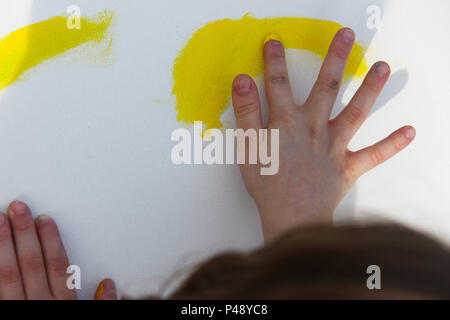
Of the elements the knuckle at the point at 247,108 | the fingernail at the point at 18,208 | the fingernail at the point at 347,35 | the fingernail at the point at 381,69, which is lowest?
the fingernail at the point at 18,208

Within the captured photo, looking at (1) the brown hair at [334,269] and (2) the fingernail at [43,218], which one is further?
(2) the fingernail at [43,218]

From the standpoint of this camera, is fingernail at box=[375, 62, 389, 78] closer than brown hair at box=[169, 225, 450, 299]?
No

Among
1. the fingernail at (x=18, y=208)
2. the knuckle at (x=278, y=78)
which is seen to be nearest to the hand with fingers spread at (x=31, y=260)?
the fingernail at (x=18, y=208)

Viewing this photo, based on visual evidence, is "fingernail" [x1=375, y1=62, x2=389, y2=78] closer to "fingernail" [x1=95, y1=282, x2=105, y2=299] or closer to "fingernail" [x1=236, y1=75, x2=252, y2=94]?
"fingernail" [x1=236, y1=75, x2=252, y2=94]

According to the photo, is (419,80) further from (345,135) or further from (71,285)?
(71,285)

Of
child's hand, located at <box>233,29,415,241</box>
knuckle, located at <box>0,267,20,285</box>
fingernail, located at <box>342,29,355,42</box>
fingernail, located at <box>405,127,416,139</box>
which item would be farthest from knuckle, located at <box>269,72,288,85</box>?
knuckle, located at <box>0,267,20,285</box>

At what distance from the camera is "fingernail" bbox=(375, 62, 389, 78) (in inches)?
28.1

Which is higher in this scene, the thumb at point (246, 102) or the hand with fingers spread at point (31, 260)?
the thumb at point (246, 102)

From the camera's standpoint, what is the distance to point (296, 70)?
73 centimetres

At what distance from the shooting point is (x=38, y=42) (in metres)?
0.69

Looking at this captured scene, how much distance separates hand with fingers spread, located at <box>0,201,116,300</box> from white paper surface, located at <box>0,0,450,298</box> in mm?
20

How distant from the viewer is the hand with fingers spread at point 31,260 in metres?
0.68

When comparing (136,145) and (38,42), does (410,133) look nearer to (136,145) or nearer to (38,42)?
(136,145)

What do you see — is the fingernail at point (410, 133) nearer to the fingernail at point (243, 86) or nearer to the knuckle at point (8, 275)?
the fingernail at point (243, 86)
